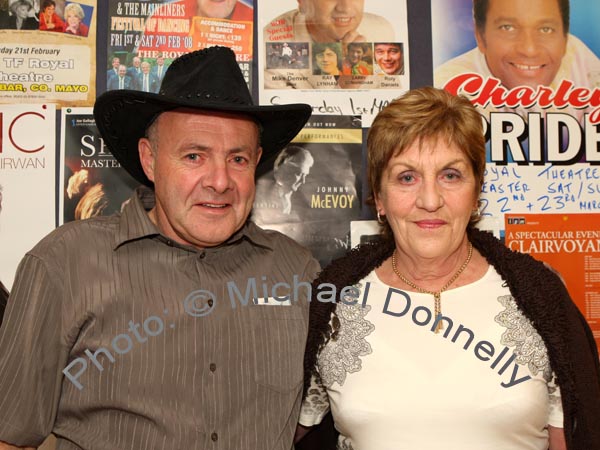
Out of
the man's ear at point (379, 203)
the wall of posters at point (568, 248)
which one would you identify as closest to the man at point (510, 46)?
the wall of posters at point (568, 248)

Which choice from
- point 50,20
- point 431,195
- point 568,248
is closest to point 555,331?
point 431,195

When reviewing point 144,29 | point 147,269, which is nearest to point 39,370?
point 147,269

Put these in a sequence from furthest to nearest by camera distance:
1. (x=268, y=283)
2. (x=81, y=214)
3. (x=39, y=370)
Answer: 1. (x=81, y=214)
2. (x=268, y=283)
3. (x=39, y=370)

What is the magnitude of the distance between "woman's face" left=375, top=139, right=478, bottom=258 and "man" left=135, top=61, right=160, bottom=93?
2.91 feet

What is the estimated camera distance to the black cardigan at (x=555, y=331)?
4.96ft

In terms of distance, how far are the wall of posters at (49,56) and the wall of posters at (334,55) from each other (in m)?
0.58

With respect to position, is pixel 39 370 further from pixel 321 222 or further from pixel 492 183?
pixel 492 183

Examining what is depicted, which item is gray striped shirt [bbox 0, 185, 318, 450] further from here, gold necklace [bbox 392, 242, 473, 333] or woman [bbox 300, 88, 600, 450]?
gold necklace [bbox 392, 242, 473, 333]

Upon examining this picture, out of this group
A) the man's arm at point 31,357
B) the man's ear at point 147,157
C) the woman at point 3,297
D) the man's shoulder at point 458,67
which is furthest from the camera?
the man's shoulder at point 458,67

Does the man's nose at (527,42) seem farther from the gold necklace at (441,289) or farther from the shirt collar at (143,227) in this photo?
the shirt collar at (143,227)

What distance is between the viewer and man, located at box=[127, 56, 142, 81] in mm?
1996

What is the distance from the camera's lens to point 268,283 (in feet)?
5.49

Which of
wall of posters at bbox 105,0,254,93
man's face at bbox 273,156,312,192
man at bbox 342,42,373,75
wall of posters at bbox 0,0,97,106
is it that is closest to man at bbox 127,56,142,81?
wall of posters at bbox 105,0,254,93

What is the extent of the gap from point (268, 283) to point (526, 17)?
1.32 m
